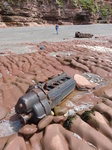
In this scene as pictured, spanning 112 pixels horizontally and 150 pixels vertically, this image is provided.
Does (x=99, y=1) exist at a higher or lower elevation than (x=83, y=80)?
higher

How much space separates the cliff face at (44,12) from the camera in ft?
73.8

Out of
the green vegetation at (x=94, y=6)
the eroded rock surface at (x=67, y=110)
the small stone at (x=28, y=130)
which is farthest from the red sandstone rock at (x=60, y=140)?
the green vegetation at (x=94, y=6)

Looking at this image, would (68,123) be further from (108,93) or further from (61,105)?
(108,93)

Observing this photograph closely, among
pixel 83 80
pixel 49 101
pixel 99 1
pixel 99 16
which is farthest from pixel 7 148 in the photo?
pixel 99 1

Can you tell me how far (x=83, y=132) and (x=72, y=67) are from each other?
2732 millimetres

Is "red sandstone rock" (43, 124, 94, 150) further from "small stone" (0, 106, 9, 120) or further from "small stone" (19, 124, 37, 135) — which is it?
"small stone" (0, 106, 9, 120)

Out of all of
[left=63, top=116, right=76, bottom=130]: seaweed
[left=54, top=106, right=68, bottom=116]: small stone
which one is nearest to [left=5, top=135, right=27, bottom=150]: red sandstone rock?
[left=63, top=116, right=76, bottom=130]: seaweed

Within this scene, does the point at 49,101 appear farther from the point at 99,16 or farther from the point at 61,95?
the point at 99,16

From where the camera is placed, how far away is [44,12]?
26469 mm

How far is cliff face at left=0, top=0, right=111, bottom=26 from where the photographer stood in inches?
885

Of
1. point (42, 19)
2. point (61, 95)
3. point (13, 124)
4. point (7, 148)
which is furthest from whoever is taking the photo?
point (42, 19)

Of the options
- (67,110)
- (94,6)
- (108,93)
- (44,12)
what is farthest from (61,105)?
(94,6)

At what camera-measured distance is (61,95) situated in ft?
7.57

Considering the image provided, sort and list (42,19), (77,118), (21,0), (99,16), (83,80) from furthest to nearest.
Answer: (99,16), (42,19), (21,0), (83,80), (77,118)
